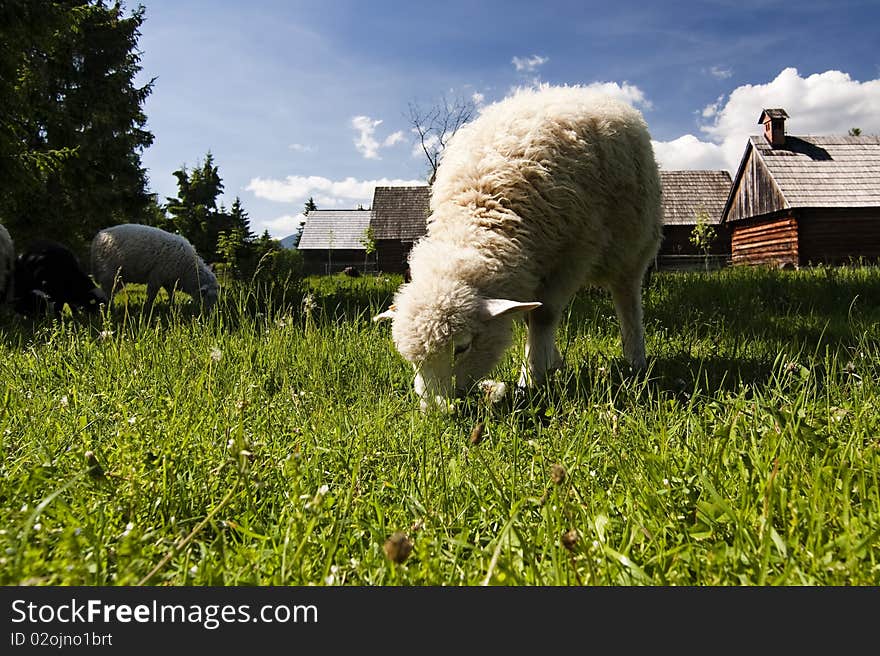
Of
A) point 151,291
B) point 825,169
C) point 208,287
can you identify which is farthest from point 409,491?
point 825,169

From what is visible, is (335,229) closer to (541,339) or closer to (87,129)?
(87,129)

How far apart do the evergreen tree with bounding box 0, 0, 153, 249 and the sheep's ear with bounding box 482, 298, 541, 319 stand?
748 inches

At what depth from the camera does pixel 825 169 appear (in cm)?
2944

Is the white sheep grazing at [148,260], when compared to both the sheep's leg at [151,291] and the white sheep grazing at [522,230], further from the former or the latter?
the white sheep grazing at [522,230]

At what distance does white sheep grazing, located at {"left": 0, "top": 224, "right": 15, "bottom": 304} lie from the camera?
10633mm

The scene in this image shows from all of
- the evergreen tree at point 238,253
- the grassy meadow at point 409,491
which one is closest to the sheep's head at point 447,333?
the grassy meadow at point 409,491

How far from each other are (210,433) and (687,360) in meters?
3.87

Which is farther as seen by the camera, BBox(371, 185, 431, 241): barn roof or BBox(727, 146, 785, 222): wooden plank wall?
BBox(371, 185, 431, 241): barn roof

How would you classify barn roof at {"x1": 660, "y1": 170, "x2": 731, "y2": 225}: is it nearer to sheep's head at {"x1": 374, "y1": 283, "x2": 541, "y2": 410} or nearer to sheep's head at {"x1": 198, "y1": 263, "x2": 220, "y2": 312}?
sheep's head at {"x1": 198, "y1": 263, "x2": 220, "y2": 312}

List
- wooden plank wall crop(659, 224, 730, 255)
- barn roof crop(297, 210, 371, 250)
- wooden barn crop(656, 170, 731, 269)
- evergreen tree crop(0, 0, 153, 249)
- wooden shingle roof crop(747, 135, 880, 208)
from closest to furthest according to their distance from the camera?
evergreen tree crop(0, 0, 153, 249)
wooden shingle roof crop(747, 135, 880, 208)
wooden barn crop(656, 170, 731, 269)
wooden plank wall crop(659, 224, 730, 255)
barn roof crop(297, 210, 371, 250)

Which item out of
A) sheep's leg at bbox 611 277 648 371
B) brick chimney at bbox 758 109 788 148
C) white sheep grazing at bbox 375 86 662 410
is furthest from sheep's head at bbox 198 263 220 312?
brick chimney at bbox 758 109 788 148

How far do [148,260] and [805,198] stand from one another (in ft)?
96.7

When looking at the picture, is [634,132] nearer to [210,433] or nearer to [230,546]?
[210,433]

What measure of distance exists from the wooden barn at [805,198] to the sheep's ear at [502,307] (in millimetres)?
27697
